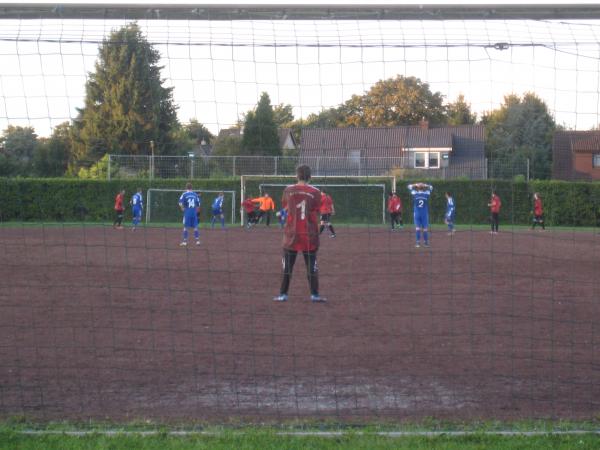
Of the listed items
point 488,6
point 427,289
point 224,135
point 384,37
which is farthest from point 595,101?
point 427,289

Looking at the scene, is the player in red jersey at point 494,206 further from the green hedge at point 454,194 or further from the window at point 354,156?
the window at point 354,156

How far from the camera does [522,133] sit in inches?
250

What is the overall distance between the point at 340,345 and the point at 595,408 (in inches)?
121

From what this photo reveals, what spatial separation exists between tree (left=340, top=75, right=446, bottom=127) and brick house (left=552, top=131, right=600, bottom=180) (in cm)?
98

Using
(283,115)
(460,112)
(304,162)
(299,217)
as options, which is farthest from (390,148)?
(299,217)

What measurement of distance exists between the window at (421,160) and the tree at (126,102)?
6.82 feet

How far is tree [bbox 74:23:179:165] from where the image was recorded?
20.7 ft

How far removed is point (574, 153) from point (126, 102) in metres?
3.81

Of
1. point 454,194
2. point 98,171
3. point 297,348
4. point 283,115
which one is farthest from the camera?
point 454,194

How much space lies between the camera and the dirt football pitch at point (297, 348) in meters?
6.48

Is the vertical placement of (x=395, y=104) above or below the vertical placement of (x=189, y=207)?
above

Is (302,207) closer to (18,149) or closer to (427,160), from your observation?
(427,160)

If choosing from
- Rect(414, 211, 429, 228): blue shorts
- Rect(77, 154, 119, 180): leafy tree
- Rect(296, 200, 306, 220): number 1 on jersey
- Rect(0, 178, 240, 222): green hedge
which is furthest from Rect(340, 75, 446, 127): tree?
Rect(414, 211, 429, 228): blue shorts

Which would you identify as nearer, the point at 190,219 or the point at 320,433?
the point at 320,433
